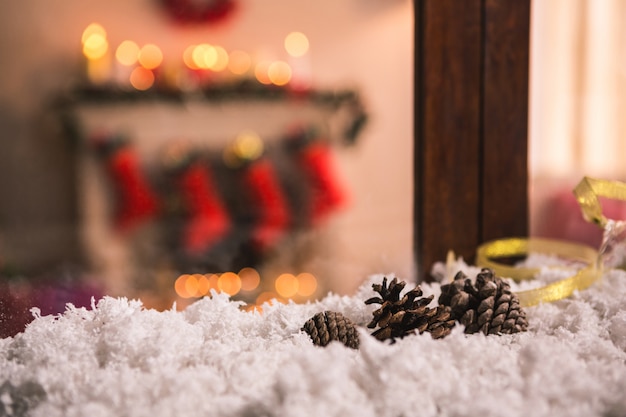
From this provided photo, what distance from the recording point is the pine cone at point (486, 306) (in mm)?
445

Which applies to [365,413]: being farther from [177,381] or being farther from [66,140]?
[66,140]

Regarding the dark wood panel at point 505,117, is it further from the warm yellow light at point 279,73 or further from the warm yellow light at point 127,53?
the warm yellow light at point 127,53

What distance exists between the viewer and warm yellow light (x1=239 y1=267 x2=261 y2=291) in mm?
2327

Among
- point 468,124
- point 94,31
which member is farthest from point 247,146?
point 468,124

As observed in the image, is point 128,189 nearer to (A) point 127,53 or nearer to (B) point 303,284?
(A) point 127,53

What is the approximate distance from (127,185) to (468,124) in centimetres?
205

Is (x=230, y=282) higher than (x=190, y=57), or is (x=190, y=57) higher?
(x=190, y=57)

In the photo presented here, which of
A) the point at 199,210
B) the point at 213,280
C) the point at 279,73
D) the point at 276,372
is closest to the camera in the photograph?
the point at 276,372

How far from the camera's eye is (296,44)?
295 centimetres

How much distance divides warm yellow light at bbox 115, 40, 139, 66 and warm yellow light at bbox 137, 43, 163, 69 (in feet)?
0.08

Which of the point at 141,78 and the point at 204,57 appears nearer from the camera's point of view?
the point at 141,78

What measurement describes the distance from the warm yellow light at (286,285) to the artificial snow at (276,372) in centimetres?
163

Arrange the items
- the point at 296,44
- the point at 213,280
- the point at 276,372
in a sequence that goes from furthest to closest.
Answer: the point at 296,44 < the point at 213,280 < the point at 276,372

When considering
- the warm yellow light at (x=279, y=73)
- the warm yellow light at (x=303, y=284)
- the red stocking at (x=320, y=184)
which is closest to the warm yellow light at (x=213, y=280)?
the warm yellow light at (x=303, y=284)
